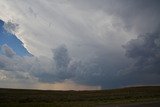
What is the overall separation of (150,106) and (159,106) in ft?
3.77

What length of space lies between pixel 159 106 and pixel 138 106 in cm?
267

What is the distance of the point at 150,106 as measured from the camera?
124 ft

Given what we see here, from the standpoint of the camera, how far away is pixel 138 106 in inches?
1497

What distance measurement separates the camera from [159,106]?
37344 millimetres

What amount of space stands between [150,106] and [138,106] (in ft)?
5.06
